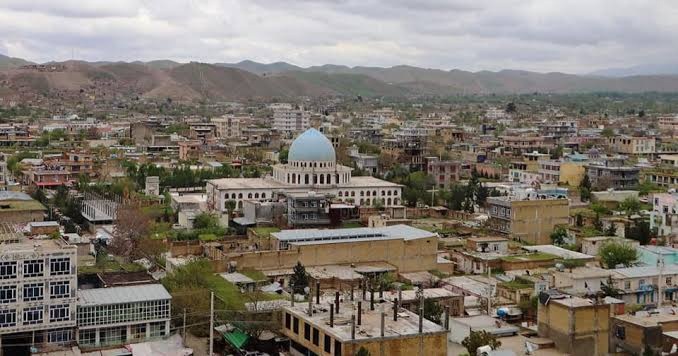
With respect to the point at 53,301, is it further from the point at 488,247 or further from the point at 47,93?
the point at 47,93

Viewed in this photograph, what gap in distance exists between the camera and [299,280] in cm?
2827

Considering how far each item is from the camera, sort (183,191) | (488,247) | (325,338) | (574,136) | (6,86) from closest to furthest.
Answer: (325,338) < (488,247) < (183,191) < (574,136) < (6,86)

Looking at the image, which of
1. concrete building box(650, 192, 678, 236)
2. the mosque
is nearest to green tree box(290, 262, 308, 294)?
concrete building box(650, 192, 678, 236)

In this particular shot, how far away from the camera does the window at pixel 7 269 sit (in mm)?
21375

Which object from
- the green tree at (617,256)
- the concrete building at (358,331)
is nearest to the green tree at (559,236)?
the green tree at (617,256)

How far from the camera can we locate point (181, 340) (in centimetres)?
2288

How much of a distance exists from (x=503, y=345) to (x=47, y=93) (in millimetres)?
145269

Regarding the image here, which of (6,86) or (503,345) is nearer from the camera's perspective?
(503,345)

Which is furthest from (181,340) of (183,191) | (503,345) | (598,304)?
(183,191)

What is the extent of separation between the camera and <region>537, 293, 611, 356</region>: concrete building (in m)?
22.8

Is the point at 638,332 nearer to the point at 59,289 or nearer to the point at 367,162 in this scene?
the point at 59,289

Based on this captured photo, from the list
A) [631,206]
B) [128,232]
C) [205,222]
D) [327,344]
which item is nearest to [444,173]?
[631,206]

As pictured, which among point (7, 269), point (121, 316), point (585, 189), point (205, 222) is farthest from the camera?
point (585, 189)

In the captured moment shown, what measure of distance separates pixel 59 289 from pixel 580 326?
40.5ft
